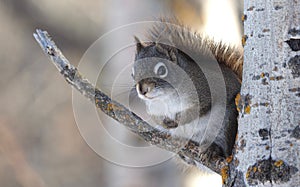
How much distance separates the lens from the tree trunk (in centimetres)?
93

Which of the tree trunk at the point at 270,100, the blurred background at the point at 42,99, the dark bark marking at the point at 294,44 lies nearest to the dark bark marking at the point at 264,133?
the tree trunk at the point at 270,100

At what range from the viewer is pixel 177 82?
141 centimetres

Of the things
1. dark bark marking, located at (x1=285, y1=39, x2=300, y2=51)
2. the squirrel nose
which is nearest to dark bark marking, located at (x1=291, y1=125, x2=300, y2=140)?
dark bark marking, located at (x1=285, y1=39, x2=300, y2=51)

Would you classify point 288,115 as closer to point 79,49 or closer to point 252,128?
point 252,128

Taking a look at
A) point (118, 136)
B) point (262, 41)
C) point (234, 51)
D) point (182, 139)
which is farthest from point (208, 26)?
point (262, 41)

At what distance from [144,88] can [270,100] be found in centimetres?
43

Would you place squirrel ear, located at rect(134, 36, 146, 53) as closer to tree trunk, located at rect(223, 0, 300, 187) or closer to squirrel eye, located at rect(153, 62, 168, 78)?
squirrel eye, located at rect(153, 62, 168, 78)

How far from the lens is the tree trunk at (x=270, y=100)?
93cm

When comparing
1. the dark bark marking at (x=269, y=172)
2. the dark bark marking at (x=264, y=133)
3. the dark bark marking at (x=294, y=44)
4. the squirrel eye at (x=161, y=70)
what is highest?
the dark bark marking at (x=294, y=44)

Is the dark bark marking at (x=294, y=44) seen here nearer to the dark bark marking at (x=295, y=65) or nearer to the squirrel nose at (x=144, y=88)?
the dark bark marking at (x=295, y=65)

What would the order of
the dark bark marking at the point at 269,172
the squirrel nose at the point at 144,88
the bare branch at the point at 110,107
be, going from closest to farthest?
1. the dark bark marking at the point at 269,172
2. the bare branch at the point at 110,107
3. the squirrel nose at the point at 144,88

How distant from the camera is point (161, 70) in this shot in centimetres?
142

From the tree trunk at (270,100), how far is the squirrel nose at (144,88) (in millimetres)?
361

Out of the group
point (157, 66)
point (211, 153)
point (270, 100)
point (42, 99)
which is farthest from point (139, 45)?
point (42, 99)
